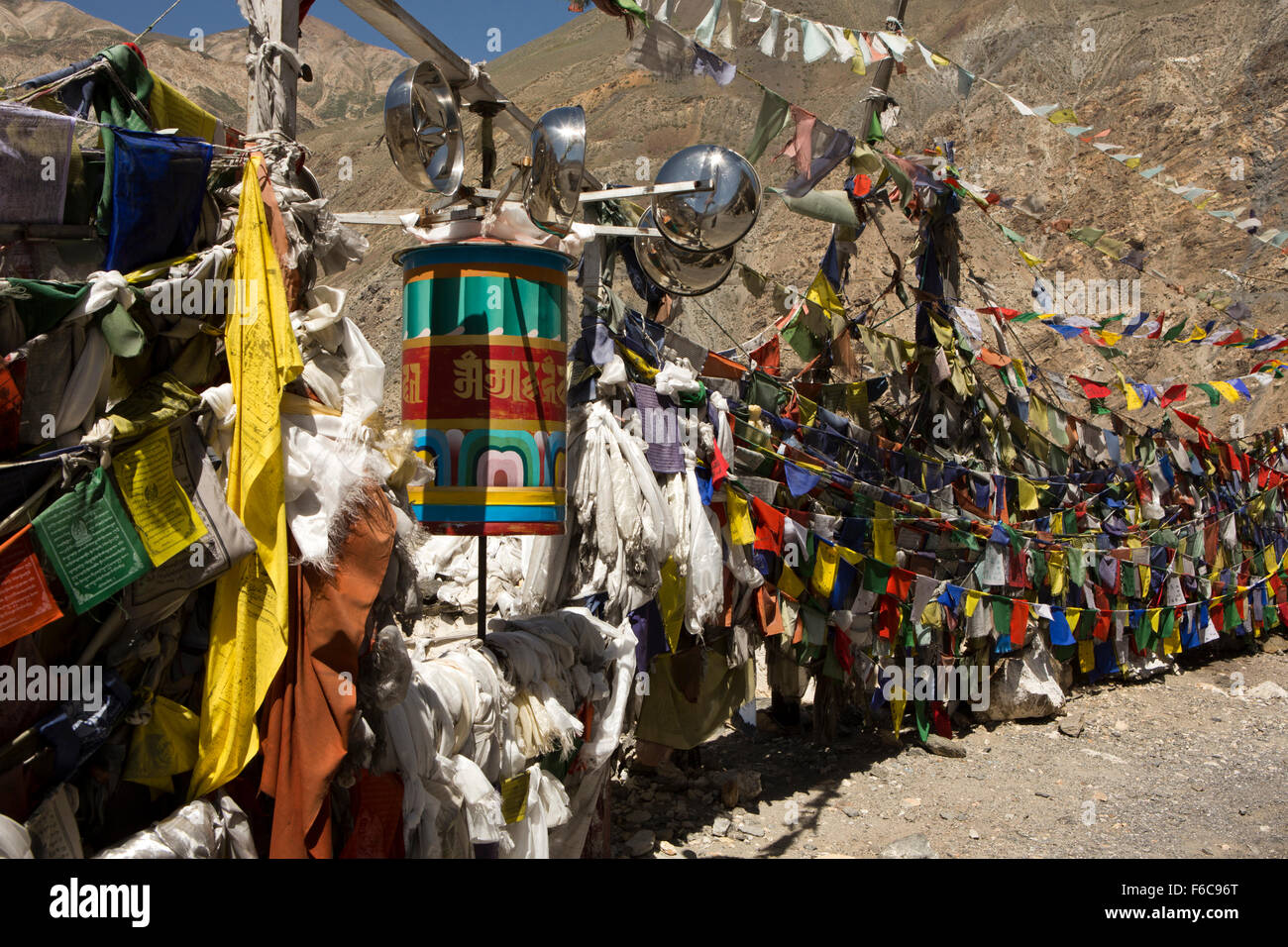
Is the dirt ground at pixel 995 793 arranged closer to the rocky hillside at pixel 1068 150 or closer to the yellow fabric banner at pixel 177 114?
the yellow fabric banner at pixel 177 114

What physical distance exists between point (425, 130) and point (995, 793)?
551cm

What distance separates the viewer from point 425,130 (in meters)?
4.08

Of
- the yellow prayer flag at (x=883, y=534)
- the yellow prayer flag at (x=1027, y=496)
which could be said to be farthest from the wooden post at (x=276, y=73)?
the yellow prayer flag at (x=1027, y=496)

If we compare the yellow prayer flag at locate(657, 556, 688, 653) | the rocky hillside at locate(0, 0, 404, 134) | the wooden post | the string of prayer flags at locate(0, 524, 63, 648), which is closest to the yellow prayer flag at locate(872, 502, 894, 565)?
the yellow prayer flag at locate(657, 556, 688, 653)

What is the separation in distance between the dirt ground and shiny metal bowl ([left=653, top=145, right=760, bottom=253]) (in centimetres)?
327

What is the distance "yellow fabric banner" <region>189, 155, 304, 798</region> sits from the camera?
2.68m

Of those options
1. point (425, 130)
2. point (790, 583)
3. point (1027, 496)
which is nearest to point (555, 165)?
point (425, 130)

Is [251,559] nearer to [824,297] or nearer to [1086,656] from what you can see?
[824,297]

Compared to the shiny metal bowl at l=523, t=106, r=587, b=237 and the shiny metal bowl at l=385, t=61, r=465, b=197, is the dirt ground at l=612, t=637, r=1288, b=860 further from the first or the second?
the shiny metal bowl at l=385, t=61, r=465, b=197

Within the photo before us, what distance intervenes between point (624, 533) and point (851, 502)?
2571mm

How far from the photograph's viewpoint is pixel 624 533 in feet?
16.5

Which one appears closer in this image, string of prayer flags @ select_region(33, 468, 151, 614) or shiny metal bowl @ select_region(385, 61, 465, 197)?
string of prayer flags @ select_region(33, 468, 151, 614)
